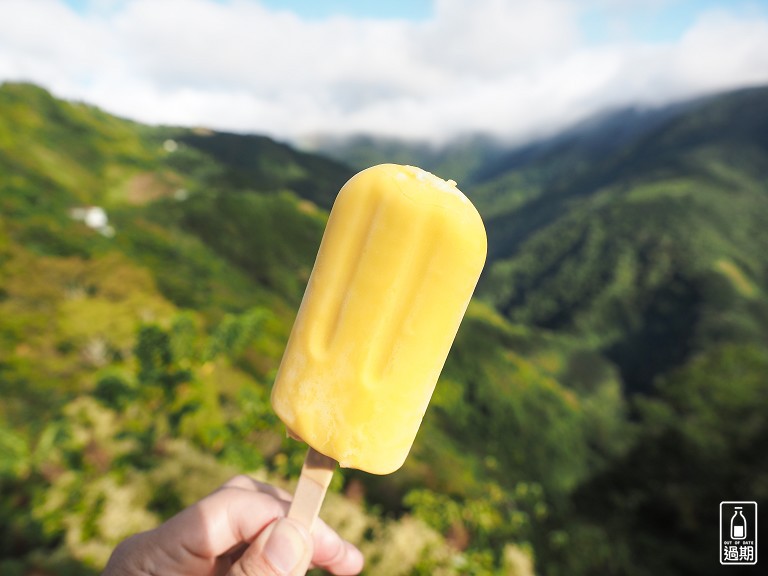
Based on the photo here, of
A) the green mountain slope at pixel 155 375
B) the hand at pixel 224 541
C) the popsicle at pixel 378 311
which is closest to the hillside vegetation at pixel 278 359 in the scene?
the green mountain slope at pixel 155 375

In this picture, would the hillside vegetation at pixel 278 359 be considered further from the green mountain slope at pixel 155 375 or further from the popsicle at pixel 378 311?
the popsicle at pixel 378 311

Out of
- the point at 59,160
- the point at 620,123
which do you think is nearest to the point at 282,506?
the point at 59,160

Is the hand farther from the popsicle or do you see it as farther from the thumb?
the popsicle

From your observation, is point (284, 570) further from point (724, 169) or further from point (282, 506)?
point (724, 169)

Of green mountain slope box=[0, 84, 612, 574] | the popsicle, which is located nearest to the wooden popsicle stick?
the popsicle

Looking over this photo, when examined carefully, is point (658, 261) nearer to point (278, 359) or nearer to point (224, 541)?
point (278, 359)

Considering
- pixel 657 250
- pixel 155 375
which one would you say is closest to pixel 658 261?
pixel 657 250
